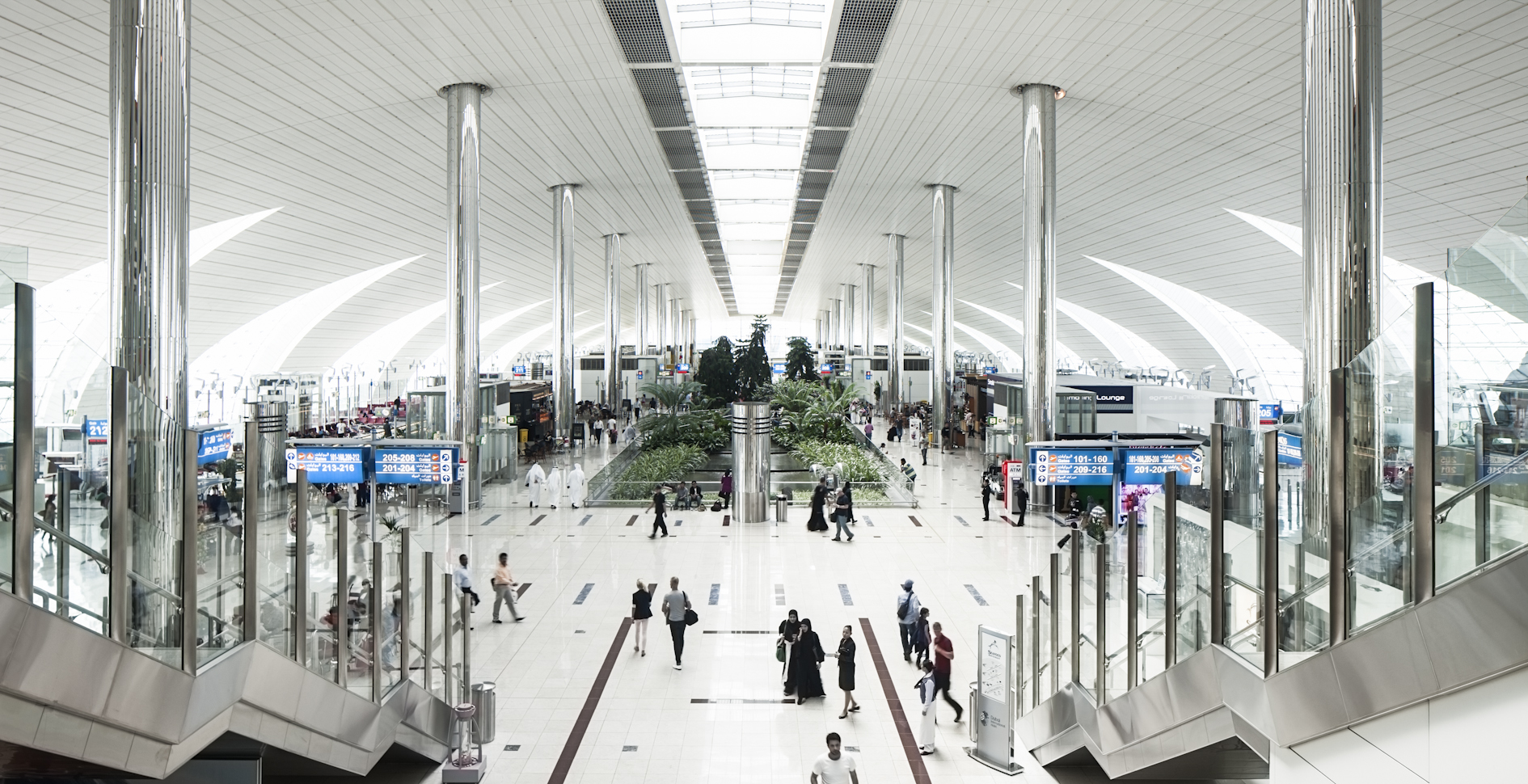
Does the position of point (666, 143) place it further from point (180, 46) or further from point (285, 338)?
point (285, 338)

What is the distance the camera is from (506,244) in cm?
4441

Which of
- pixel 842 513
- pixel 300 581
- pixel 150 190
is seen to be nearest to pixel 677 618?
pixel 300 581

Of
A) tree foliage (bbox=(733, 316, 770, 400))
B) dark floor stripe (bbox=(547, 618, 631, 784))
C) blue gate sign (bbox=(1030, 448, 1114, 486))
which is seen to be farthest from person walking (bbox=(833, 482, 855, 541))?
tree foliage (bbox=(733, 316, 770, 400))

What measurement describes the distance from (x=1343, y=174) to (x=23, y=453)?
9.86 meters

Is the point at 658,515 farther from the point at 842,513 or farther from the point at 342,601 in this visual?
the point at 342,601

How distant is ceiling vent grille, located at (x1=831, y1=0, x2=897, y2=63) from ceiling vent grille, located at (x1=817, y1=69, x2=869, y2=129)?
955 millimetres

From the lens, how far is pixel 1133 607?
619 cm

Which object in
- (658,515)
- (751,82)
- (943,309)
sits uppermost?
(751,82)

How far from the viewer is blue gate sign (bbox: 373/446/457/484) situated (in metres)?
17.8

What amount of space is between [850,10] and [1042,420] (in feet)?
31.3

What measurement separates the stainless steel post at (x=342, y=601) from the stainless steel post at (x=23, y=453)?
2.47 meters

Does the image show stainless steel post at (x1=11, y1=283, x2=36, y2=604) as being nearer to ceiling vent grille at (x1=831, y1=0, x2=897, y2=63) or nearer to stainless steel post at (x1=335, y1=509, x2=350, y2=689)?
stainless steel post at (x1=335, y1=509, x2=350, y2=689)

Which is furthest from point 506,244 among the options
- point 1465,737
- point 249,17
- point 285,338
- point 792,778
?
point 1465,737

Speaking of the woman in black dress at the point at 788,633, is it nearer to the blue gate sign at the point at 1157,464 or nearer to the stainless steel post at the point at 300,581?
the stainless steel post at the point at 300,581
